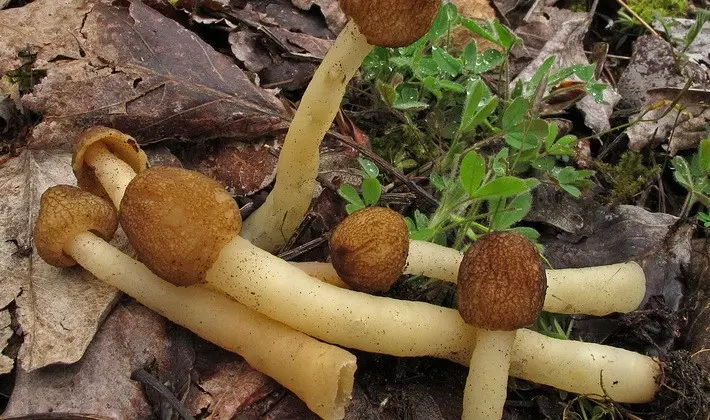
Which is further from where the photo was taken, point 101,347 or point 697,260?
point 697,260

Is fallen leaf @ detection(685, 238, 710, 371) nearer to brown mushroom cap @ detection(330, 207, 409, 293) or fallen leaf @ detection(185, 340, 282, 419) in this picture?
brown mushroom cap @ detection(330, 207, 409, 293)

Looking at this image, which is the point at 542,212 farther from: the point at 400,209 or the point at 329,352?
the point at 329,352

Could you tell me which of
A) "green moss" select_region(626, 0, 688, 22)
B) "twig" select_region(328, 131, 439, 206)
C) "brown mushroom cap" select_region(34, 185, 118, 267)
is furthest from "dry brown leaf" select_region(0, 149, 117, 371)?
"green moss" select_region(626, 0, 688, 22)

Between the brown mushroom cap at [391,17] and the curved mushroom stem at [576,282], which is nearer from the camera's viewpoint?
the brown mushroom cap at [391,17]

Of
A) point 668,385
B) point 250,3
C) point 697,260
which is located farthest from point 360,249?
point 250,3

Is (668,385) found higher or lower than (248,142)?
lower

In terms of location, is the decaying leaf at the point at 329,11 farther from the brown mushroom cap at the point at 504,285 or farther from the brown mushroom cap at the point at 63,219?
the brown mushroom cap at the point at 504,285

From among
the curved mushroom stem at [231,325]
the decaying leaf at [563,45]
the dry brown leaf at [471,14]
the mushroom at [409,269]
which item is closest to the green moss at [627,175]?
the decaying leaf at [563,45]
